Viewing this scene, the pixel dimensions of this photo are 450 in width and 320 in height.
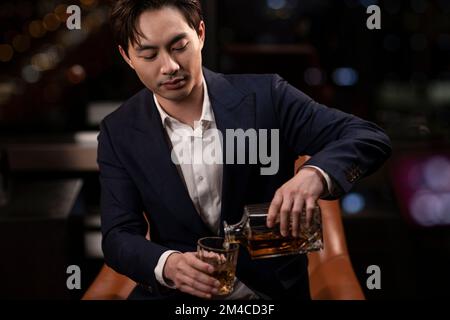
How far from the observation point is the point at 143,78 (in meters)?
1.47

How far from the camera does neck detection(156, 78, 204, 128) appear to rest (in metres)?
1.55

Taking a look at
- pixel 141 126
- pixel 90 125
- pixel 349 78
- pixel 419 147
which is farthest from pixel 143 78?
pixel 419 147

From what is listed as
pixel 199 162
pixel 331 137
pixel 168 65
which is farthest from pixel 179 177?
pixel 331 137

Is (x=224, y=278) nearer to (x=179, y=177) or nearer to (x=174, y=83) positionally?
(x=179, y=177)

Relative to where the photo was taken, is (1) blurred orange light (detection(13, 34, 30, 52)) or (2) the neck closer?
(2) the neck

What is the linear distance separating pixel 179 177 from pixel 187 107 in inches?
7.0

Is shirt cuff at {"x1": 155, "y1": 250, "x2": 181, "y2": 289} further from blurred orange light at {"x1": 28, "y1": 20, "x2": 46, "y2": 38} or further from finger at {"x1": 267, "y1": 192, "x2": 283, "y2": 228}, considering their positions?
blurred orange light at {"x1": 28, "y1": 20, "x2": 46, "y2": 38}

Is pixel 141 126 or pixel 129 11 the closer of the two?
pixel 129 11

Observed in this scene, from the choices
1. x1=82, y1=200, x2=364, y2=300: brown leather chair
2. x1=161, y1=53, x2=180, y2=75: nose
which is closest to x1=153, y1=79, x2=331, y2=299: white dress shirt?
x1=161, y1=53, x2=180, y2=75: nose

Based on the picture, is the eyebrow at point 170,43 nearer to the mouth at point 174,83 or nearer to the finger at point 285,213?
→ the mouth at point 174,83

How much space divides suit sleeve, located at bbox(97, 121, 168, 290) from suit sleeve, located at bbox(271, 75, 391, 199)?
0.42m

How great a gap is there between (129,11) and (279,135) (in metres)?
0.48

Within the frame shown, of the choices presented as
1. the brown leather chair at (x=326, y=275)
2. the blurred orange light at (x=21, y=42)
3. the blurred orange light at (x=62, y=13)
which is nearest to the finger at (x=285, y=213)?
the brown leather chair at (x=326, y=275)
